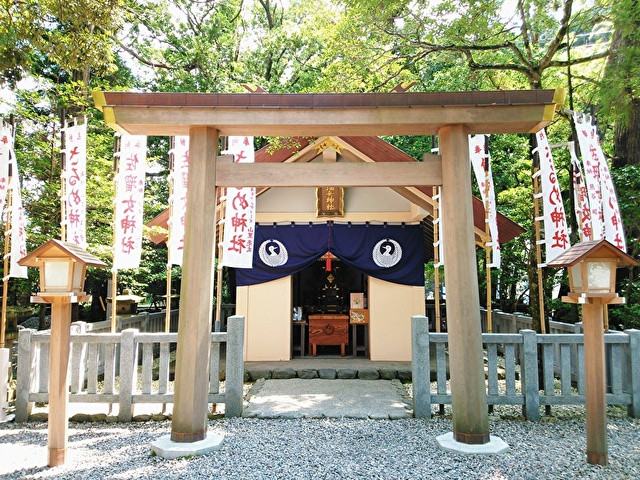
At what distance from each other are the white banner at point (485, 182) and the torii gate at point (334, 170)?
2712 mm

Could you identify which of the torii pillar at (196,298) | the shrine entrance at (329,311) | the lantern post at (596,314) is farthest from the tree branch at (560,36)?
the torii pillar at (196,298)

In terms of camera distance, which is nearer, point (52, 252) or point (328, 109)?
point (52, 252)

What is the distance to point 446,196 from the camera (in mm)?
4828

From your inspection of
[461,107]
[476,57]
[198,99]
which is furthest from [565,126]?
[198,99]

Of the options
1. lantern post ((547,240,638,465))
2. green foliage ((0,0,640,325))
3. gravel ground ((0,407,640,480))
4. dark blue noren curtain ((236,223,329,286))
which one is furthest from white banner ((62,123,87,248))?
lantern post ((547,240,638,465))

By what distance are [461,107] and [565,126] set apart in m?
8.81

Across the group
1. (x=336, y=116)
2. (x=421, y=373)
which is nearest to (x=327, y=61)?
(x=336, y=116)

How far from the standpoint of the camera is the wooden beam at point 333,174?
4871 millimetres

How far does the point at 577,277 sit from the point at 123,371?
5.43 m

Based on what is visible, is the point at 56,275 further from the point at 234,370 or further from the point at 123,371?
the point at 234,370

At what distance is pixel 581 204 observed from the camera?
299 inches

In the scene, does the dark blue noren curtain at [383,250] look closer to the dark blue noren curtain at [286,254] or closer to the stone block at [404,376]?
the dark blue noren curtain at [286,254]

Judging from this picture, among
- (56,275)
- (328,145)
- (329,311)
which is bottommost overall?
(329,311)

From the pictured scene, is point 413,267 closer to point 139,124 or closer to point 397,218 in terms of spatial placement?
point 397,218
